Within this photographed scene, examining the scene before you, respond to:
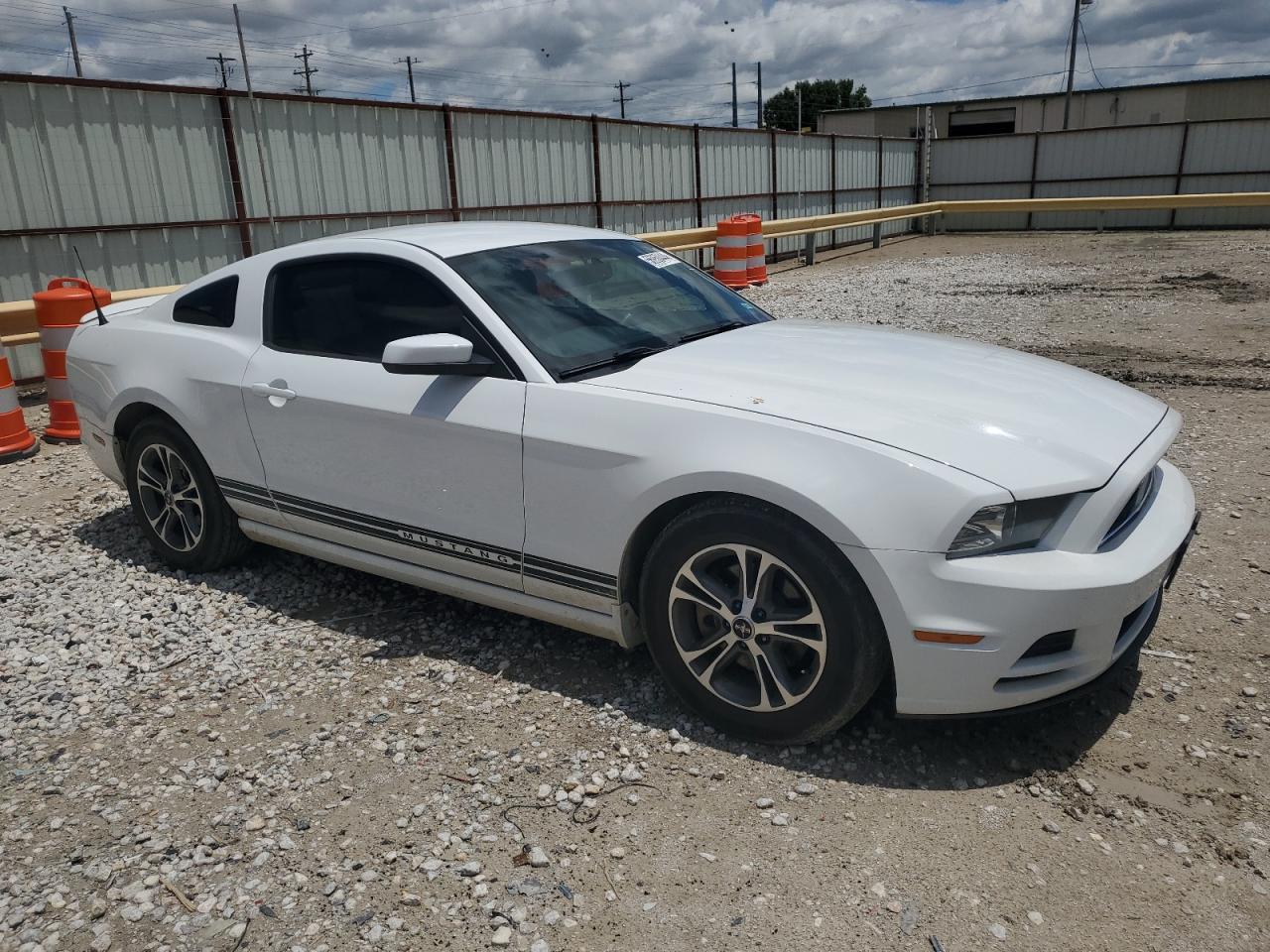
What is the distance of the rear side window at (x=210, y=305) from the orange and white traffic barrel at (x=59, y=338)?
10.7 feet

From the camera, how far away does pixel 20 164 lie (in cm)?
922

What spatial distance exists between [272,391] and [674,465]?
200 cm

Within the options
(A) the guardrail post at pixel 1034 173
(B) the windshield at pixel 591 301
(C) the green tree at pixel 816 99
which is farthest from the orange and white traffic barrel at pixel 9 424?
(C) the green tree at pixel 816 99

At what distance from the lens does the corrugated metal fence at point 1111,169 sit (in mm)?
26172

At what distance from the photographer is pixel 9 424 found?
23.3ft

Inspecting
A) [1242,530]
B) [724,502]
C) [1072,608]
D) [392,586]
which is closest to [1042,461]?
[1072,608]

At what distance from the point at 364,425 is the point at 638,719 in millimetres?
1579

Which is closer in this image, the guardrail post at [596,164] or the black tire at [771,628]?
the black tire at [771,628]

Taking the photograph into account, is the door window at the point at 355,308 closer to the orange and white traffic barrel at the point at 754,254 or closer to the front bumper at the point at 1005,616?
the front bumper at the point at 1005,616

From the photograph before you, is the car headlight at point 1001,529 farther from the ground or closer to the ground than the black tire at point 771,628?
farther from the ground

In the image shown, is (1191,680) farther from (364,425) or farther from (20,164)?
(20,164)

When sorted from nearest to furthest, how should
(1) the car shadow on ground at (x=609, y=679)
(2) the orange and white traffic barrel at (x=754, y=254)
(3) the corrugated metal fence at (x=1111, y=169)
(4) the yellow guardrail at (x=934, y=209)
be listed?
1. (1) the car shadow on ground at (x=609, y=679)
2. (2) the orange and white traffic barrel at (x=754, y=254)
3. (4) the yellow guardrail at (x=934, y=209)
4. (3) the corrugated metal fence at (x=1111, y=169)

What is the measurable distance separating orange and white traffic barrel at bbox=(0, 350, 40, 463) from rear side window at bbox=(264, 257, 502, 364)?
160 inches

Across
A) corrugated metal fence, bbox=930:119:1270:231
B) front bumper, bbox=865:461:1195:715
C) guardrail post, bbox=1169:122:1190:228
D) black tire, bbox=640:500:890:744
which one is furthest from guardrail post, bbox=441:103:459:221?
guardrail post, bbox=1169:122:1190:228
